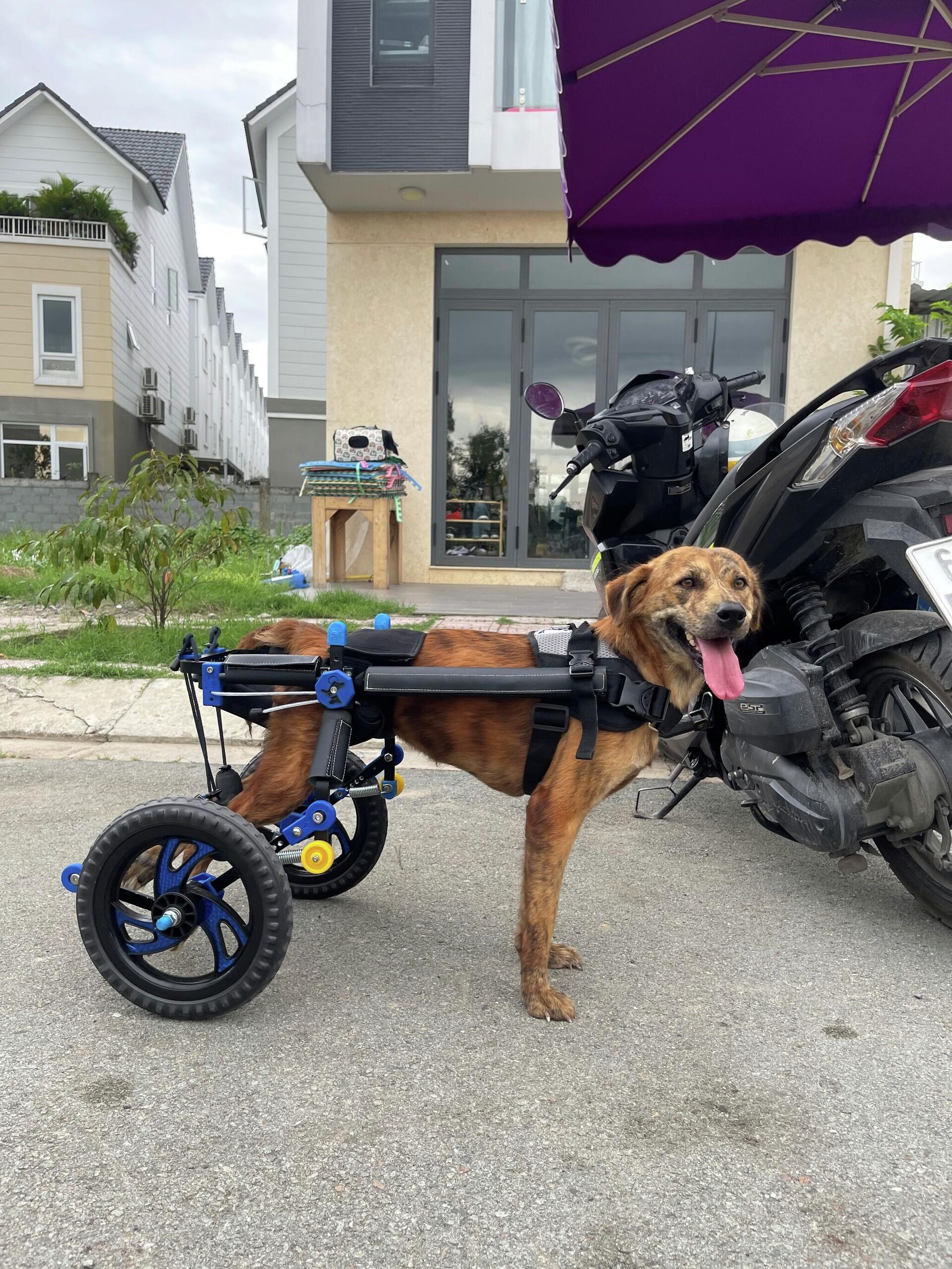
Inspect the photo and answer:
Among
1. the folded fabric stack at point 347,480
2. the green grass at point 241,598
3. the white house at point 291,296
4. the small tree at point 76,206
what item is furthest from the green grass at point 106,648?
the small tree at point 76,206

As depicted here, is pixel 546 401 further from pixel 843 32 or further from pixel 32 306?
pixel 32 306

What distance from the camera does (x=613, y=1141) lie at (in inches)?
73.4

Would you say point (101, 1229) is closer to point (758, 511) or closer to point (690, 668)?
point (690, 668)

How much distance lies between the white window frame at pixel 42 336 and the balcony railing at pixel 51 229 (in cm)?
109

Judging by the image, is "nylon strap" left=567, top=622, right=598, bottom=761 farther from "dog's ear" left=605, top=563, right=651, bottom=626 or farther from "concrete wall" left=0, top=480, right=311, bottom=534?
"concrete wall" left=0, top=480, right=311, bottom=534

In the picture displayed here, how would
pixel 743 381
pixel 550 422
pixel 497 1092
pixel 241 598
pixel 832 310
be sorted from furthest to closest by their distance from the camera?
pixel 550 422 → pixel 832 310 → pixel 241 598 → pixel 743 381 → pixel 497 1092

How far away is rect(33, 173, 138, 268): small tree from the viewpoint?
21.6m

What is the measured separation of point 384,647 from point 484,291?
9307 mm

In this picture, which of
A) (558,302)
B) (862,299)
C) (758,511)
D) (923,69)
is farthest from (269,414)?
(758,511)

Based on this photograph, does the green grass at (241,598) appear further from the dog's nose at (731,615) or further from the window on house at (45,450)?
the window on house at (45,450)

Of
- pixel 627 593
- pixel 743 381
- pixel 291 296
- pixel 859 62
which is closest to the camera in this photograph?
pixel 627 593

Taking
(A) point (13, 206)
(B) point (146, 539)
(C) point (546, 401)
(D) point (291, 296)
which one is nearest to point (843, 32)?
(C) point (546, 401)

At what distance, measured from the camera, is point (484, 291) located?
1088 cm

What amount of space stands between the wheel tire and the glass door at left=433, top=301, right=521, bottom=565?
8.50m
